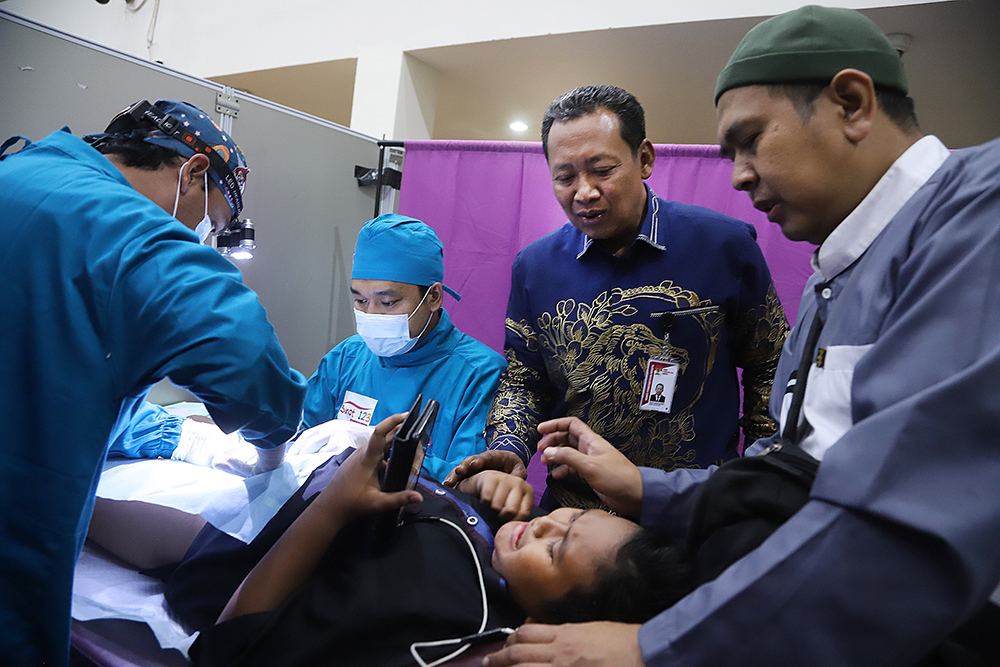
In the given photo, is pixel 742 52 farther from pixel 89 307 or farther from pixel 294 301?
pixel 294 301

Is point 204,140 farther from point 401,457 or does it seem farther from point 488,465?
point 488,465

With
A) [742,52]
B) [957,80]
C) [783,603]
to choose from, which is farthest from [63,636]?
[957,80]

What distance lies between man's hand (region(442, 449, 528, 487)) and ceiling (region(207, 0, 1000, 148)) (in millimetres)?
3438

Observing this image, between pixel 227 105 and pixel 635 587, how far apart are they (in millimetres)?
2917

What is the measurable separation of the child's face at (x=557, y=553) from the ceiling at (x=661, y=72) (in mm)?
3713

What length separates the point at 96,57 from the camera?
2.47m

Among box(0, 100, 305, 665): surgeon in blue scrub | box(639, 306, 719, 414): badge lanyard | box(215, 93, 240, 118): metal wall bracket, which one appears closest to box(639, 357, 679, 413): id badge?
box(639, 306, 719, 414): badge lanyard

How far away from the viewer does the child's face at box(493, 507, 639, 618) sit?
1.30m

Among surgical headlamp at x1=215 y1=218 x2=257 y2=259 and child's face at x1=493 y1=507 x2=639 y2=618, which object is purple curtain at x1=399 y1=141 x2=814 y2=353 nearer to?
surgical headlamp at x1=215 y1=218 x2=257 y2=259

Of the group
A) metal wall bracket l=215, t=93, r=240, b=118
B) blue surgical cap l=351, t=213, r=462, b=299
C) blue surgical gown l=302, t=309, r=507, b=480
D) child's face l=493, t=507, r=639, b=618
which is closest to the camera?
child's face l=493, t=507, r=639, b=618

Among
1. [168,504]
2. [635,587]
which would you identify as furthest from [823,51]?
[168,504]

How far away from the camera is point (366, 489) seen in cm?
138

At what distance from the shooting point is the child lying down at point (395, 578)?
48.5 inches

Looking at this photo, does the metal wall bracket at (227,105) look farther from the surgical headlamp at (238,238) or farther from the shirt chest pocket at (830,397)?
the shirt chest pocket at (830,397)
